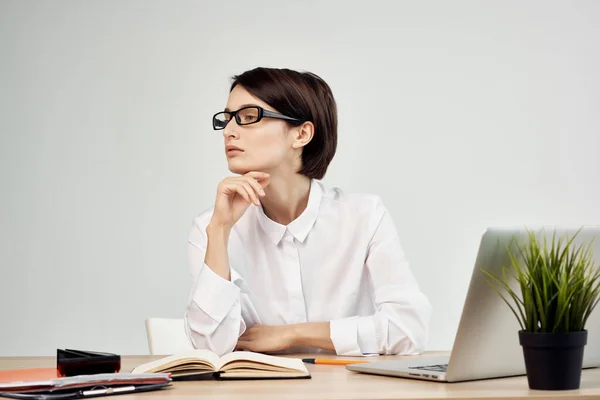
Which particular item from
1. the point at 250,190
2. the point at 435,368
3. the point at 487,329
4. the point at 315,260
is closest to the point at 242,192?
the point at 250,190

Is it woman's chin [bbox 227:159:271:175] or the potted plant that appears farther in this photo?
woman's chin [bbox 227:159:271:175]

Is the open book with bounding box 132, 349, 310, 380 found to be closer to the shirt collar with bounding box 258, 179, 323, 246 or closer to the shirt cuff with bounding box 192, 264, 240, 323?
the shirt cuff with bounding box 192, 264, 240, 323

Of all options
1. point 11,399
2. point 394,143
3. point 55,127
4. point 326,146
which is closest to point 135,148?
point 55,127

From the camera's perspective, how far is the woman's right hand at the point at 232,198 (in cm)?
202

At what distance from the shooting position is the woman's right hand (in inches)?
79.4

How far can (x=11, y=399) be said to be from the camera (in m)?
1.09

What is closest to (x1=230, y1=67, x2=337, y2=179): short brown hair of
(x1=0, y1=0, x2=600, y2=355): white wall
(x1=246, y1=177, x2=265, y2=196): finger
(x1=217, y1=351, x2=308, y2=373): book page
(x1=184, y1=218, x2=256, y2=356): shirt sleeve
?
(x1=246, y1=177, x2=265, y2=196): finger

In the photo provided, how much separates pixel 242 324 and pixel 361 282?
0.50 m

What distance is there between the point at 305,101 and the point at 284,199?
12.0 inches

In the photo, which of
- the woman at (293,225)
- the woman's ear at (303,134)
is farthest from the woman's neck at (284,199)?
the woman's ear at (303,134)

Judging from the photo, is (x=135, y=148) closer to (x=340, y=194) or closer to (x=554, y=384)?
(x=340, y=194)

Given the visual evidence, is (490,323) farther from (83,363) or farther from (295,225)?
(295,225)

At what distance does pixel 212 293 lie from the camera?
1.90 m

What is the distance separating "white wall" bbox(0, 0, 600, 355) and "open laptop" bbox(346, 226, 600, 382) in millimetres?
2685
